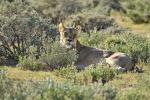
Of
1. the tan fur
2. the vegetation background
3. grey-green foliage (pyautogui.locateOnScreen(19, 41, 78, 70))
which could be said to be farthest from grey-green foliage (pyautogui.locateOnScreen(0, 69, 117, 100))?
the tan fur

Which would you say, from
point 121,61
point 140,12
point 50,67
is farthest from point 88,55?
point 140,12

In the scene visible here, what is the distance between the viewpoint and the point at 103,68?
11.8 m

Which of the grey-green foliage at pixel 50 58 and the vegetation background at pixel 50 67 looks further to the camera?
the grey-green foliage at pixel 50 58

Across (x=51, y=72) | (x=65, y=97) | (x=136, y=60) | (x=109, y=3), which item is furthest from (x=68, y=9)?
(x=65, y=97)

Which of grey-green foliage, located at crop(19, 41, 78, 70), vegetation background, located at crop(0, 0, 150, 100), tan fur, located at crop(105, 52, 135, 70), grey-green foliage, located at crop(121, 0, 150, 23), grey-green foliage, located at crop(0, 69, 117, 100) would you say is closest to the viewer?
grey-green foliage, located at crop(0, 69, 117, 100)

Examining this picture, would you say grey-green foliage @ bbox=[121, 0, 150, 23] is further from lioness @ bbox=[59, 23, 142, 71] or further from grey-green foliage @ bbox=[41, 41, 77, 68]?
grey-green foliage @ bbox=[41, 41, 77, 68]

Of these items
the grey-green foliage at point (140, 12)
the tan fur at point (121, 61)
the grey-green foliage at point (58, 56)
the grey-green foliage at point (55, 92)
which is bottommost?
the grey-green foliage at point (140, 12)

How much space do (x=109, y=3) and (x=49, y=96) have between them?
3340 cm

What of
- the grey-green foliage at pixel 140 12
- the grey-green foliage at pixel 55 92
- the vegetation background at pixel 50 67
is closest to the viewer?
the grey-green foliage at pixel 55 92

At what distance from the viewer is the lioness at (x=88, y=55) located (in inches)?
529

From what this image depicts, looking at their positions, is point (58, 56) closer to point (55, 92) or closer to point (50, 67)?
point (50, 67)

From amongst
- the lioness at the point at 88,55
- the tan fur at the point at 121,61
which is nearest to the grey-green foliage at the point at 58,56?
the lioness at the point at 88,55

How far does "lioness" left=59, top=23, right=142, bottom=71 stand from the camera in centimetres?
1344

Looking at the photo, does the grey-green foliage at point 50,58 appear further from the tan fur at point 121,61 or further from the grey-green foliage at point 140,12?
the grey-green foliage at point 140,12
